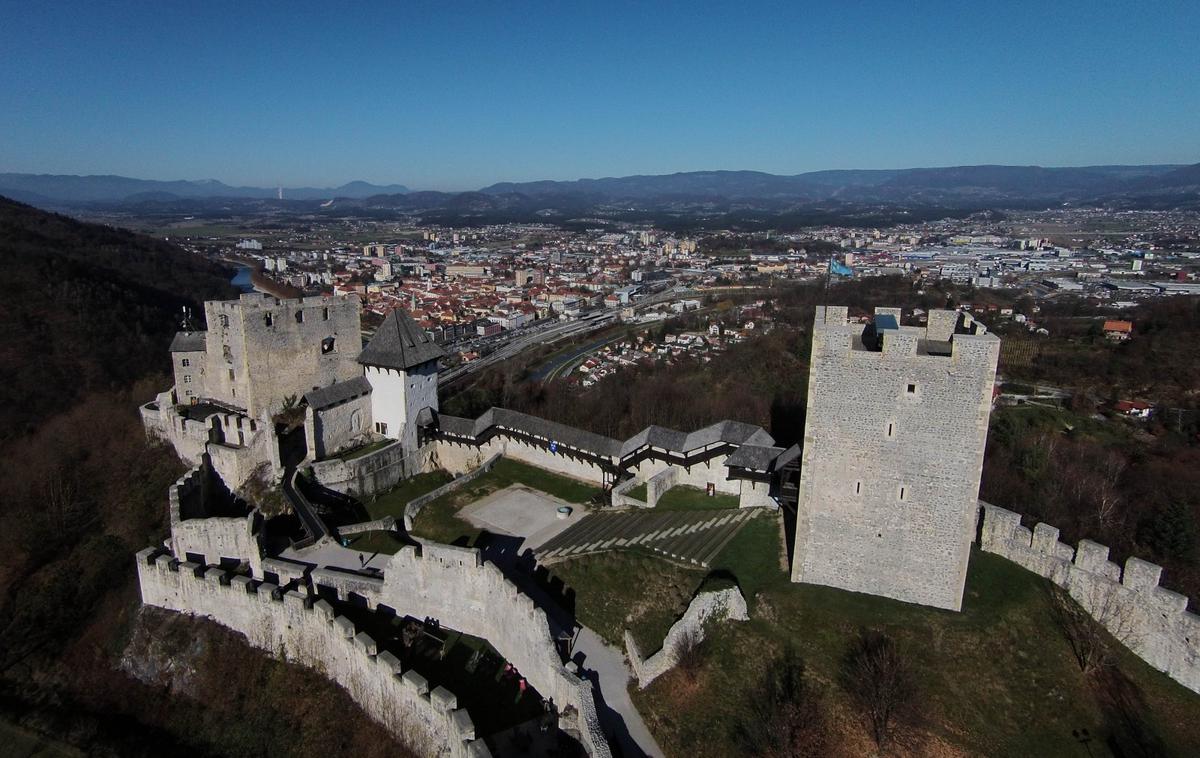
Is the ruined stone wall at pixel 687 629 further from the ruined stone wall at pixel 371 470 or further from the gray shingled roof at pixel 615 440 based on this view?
the ruined stone wall at pixel 371 470

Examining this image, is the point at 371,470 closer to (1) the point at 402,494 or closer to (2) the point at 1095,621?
(1) the point at 402,494

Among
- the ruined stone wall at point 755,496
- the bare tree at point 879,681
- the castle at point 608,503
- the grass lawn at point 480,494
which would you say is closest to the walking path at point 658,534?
the ruined stone wall at point 755,496

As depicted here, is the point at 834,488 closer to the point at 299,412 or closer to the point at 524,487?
the point at 524,487

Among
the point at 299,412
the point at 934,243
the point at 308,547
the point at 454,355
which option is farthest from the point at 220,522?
the point at 934,243

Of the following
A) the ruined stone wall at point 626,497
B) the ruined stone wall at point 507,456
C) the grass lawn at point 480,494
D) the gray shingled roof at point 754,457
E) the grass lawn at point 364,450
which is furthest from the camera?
the ruined stone wall at point 507,456

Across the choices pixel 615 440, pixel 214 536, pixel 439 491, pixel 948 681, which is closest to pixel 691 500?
pixel 615 440

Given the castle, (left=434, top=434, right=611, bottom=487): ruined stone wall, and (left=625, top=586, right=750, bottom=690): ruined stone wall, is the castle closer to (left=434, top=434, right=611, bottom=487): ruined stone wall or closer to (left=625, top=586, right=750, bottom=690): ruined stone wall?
(left=434, top=434, right=611, bottom=487): ruined stone wall

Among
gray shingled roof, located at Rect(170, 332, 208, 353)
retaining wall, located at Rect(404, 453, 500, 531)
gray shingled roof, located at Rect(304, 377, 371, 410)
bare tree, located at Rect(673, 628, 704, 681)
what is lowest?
retaining wall, located at Rect(404, 453, 500, 531)

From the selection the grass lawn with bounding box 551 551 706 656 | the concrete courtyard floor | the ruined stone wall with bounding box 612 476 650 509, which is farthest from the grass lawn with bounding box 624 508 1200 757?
the concrete courtyard floor
